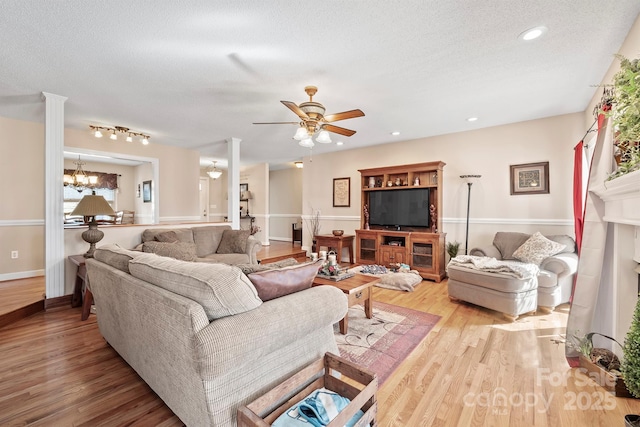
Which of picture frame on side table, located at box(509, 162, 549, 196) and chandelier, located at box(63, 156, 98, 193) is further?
chandelier, located at box(63, 156, 98, 193)

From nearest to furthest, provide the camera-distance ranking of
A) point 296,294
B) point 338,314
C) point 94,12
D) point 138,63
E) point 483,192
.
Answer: point 296,294 < point 338,314 < point 94,12 < point 138,63 < point 483,192

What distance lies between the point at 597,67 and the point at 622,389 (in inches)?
105

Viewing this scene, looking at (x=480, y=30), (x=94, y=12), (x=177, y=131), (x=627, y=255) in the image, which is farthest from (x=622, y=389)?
(x=177, y=131)

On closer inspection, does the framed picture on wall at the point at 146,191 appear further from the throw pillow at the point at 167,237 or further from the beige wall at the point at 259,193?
the throw pillow at the point at 167,237

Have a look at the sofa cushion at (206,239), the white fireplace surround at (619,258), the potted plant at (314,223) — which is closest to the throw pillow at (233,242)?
the sofa cushion at (206,239)

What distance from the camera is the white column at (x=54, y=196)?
3.17m

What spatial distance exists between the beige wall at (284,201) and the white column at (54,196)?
5595 mm

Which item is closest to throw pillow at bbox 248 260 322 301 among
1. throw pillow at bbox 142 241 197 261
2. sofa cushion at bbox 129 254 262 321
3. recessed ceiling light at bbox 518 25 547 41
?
sofa cushion at bbox 129 254 262 321

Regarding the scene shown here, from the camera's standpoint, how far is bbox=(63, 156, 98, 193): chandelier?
265 inches

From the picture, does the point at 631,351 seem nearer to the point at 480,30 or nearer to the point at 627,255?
the point at 627,255

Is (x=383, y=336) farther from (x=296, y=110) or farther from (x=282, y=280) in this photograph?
(x=296, y=110)

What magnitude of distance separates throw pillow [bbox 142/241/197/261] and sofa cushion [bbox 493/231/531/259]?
4.28 m

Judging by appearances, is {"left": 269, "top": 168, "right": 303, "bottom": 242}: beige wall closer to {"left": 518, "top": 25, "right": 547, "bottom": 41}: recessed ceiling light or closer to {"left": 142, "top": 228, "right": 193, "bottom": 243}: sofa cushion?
{"left": 142, "top": 228, "right": 193, "bottom": 243}: sofa cushion

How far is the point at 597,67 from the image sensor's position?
254 cm
